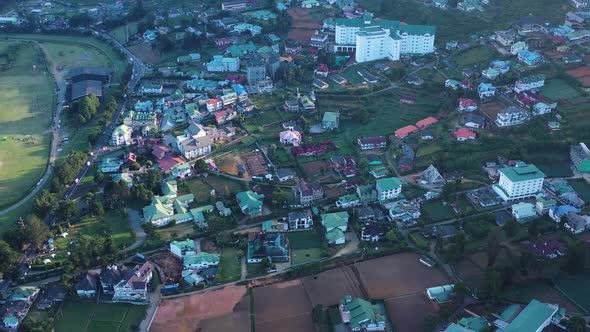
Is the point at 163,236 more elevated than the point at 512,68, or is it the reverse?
the point at 512,68

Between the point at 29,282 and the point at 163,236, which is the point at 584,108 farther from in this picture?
the point at 29,282

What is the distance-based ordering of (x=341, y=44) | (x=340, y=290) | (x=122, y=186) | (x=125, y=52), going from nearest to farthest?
(x=340, y=290) → (x=122, y=186) → (x=341, y=44) → (x=125, y=52)

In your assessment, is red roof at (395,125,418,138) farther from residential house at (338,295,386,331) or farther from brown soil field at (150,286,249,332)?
brown soil field at (150,286,249,332)

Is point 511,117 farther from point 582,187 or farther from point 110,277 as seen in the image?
point 110,277

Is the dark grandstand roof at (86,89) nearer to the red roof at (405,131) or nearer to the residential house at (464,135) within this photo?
the red roof at (405,131)

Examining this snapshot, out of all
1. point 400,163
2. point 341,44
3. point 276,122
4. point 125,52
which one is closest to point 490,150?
point 400,163

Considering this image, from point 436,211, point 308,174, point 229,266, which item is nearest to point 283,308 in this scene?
point 229,266
